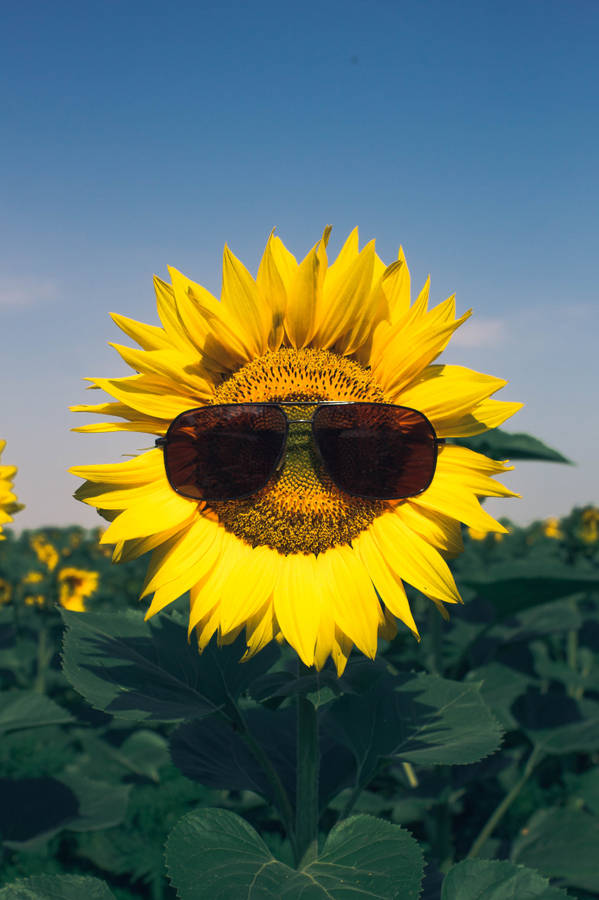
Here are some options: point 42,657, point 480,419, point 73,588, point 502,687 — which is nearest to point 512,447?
point 502,687

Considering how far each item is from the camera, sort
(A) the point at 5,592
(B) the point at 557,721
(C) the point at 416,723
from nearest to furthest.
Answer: (C) the point at 416,723
(B) the point at 557,721
(A) the point at 5,592

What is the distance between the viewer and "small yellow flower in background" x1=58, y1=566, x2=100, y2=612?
5.92m

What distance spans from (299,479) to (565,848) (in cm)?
206

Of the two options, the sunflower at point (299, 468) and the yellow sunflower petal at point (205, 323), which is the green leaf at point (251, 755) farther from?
the yellow sunflower petal at point (205, 323)

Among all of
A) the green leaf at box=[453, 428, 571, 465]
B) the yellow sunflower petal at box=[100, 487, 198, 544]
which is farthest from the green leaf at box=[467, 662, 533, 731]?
the yellow sunflower petal at box=[100, 487, 198, 544]

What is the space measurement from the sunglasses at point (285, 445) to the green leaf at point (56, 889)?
0.79 meters

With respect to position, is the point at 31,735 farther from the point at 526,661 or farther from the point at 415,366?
the point at 415,366

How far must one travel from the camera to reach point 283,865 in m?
1.32

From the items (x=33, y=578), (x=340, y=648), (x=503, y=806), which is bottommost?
(x=503, y=806)

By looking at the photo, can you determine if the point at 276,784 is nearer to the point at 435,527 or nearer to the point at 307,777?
the point at 307,777

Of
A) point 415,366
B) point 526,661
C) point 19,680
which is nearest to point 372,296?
point 415,366

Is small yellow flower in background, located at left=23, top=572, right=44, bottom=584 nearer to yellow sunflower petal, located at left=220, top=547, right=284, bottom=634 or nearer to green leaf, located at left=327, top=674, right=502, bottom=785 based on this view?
green leaf, located at left=327, top=674, right=502, bottom=785

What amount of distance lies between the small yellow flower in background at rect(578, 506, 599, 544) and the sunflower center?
4819 millimetres

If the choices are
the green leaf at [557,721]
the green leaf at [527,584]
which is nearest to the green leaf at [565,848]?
the green leaf at [557,721]
